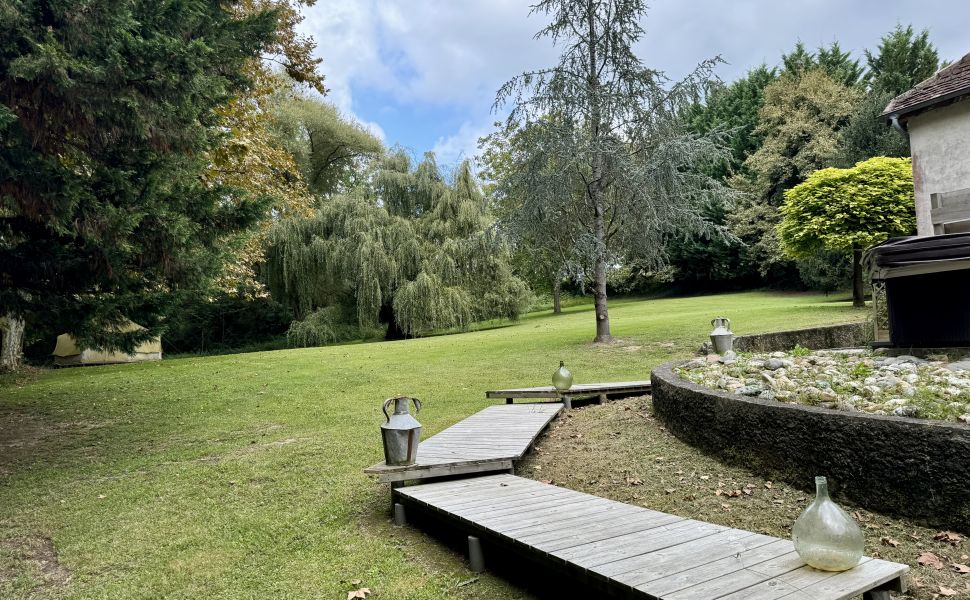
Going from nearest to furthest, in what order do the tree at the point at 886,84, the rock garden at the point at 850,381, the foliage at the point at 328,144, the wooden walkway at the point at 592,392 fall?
1. the rock garden at the point at 850,381
2. the wooden walkway at the point at 592,392
3. the tree at the point at 886,84
4. the foliage at the point at 328,144

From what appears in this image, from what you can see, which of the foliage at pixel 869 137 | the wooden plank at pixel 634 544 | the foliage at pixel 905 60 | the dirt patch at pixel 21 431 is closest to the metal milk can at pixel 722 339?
the wooden plank at pixel 634 544

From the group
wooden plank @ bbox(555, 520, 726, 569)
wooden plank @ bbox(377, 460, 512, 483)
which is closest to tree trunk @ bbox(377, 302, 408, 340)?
wooden plank @ bbox(377, 460, 512, 483)

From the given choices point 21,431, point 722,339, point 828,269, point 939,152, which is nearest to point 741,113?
point 828,269

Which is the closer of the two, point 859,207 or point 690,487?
point 690,487

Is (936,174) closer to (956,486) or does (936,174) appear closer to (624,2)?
(624,2)

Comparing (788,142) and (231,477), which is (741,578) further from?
(788,142)

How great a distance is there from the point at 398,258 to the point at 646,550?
17.2 meters

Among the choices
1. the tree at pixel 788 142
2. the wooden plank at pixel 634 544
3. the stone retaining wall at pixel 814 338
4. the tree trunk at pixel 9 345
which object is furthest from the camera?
the tree at pixel 788 142

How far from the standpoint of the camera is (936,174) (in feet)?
31.6

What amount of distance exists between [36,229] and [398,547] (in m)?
5.08

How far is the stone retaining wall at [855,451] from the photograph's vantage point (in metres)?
3.06

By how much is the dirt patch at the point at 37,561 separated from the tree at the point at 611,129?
424 inches

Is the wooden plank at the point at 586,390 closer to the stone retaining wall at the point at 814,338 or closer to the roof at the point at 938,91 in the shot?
the stone retaining wall at the point at 814,338

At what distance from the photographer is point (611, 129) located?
44.2 ft
